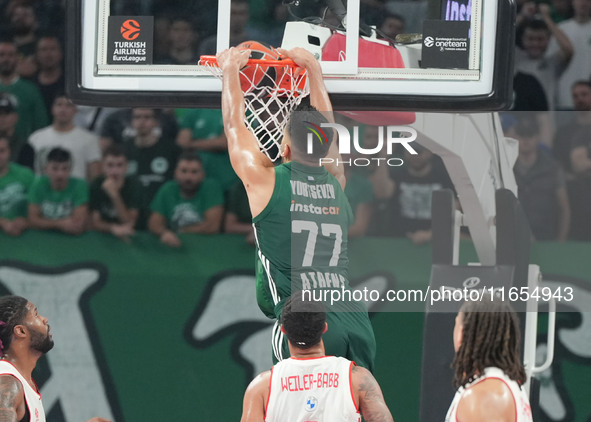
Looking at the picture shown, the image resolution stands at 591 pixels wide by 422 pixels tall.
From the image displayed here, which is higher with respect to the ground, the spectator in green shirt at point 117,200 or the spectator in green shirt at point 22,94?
the spectator in green shirt at point 22,94

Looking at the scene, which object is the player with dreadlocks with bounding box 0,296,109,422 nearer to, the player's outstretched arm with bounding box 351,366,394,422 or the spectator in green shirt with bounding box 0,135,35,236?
the player's outstretched arm with bounding box 351,366,394,422

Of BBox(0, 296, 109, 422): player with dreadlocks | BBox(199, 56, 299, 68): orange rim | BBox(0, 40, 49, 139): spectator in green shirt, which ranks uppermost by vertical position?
BBox(199, 56, 299, 68): orange rim

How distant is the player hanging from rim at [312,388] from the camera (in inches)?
156

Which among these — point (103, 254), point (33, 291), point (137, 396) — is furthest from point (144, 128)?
point (137, 396)

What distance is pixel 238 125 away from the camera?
4.04 meters

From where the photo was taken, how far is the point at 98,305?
23.9 ft

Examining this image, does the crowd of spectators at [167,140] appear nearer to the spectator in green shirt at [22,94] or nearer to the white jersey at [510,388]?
the spectator in green shirt at [22,94]

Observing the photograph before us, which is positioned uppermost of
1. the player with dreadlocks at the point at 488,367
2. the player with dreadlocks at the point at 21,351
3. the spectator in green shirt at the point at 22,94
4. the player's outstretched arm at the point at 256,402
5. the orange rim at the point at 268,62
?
the orange rim at the point at 268,62

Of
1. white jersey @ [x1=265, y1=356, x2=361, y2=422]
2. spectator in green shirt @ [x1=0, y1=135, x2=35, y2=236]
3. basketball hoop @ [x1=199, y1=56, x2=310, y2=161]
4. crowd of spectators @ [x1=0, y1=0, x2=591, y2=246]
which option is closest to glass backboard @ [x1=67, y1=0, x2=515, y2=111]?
basketball hoop @ [x1=199, y1=56, x2=310, y2=161]

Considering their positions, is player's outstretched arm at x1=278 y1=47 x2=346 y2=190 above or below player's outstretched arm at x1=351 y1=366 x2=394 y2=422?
above

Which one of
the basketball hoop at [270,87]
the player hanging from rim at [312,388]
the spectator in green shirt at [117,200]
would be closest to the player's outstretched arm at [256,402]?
the player hanging from rim at [312,388]

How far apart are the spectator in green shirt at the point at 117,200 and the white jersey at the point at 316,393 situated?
3.43 m

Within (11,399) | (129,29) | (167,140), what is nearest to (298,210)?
(129,29)

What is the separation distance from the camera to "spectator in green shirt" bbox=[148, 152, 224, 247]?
714cm
